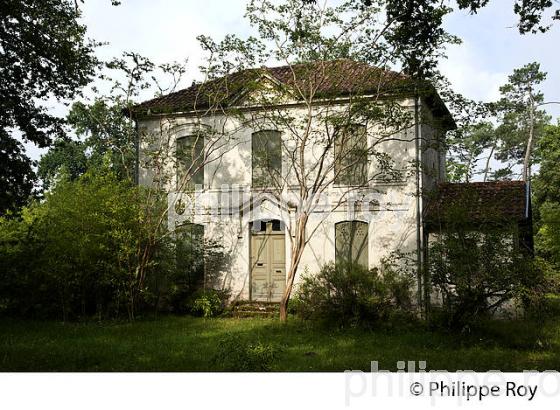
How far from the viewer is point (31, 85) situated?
1171 cm

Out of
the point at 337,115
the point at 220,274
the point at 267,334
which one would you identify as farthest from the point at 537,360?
the point at 220,274

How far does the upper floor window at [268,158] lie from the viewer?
15531 mm

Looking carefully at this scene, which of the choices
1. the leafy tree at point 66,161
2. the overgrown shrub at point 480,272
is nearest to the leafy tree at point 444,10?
the overgrown shrub at point 480,272

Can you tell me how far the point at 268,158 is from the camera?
15391 millimetres

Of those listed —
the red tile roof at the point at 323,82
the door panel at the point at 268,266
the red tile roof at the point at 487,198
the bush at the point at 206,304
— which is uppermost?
the red tile roof at the point at 323,82

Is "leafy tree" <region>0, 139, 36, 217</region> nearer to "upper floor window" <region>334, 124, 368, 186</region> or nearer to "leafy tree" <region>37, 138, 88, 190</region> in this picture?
"upper floor window" <region>334, 124, 368, 186</region>

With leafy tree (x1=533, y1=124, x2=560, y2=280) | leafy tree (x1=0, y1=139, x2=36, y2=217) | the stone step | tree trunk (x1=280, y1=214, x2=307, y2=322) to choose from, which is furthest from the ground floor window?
leafy tree (x1=533, y1=124, x2=560, y2=280)

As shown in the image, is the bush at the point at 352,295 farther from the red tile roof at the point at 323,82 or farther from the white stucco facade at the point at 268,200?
the red tile roof at the point at 323,82

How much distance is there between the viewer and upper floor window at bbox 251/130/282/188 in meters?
15.5

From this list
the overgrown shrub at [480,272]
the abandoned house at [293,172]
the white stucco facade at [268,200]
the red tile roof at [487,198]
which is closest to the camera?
the overgrown shrub at [480,272]

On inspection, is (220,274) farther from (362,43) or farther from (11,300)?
(362,43)

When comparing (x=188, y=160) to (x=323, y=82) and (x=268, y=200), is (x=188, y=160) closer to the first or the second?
(x=268, y=200)

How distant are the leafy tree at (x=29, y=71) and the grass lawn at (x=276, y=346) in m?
3.26
